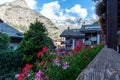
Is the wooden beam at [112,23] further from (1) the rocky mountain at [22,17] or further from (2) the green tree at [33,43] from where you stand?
(1) the rocky mountain at [22,17]

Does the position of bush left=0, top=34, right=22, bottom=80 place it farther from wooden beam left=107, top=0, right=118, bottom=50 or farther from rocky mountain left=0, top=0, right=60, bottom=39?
rocky mountain left=0, top=0, right=60, bottom=39

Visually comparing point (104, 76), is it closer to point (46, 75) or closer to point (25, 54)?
point (46, 75)

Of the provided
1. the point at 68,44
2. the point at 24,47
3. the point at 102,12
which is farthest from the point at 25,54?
the point at 68,44

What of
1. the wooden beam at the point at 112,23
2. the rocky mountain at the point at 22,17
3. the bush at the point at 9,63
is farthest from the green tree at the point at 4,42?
the rocky mountain at the point at 22,17

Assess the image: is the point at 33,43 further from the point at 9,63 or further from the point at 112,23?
the point at 112,23

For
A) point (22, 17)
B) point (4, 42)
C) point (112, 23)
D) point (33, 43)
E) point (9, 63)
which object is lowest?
point (9, 63)

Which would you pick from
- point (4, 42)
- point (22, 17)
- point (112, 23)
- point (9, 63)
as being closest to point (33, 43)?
point (9, 63)

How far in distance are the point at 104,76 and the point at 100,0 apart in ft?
18.6

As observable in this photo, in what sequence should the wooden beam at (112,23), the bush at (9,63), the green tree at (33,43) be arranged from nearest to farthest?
the wooden beam at (112,23) → the green tree at (33,43) → the bush at (9,63)

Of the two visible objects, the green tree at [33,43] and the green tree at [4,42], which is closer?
the green tree at [33,43]

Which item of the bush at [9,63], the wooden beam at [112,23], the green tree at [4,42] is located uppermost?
the wooden beam at [112,23]

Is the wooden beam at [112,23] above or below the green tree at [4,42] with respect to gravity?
above

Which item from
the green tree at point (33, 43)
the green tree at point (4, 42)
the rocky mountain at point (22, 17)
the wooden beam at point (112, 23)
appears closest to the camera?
the wooden beam at point (112, 23)

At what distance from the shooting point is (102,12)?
699 centimetres
